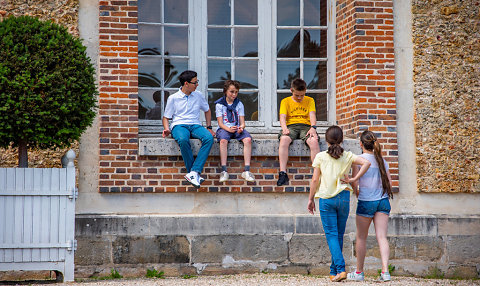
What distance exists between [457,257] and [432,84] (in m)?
2.25

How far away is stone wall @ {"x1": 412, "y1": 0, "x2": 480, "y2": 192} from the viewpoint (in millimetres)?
9008

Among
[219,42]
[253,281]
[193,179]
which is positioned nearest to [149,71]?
[219,42]

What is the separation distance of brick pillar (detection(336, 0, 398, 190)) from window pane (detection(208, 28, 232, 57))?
5.33 feet

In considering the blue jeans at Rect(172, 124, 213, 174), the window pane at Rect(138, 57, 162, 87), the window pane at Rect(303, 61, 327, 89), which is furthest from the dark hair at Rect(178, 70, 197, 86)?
the window pane at Rect(303, 61, 327, 89)

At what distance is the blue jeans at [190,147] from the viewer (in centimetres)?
828

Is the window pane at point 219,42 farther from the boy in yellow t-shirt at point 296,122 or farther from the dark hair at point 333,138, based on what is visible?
the dark hair at point 333,138

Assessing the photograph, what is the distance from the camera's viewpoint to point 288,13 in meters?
9.53

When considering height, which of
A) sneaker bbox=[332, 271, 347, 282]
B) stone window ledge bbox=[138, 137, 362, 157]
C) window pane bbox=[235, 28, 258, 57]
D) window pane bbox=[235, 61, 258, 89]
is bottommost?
sneaker bbox=[332, 271, 347, 282]

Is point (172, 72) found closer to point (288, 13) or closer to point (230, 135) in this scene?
point (230, 135)

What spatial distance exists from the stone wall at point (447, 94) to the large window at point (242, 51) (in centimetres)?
124

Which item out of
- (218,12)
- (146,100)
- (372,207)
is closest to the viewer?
(372,207)

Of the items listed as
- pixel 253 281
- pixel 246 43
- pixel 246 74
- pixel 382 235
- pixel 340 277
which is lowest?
pixel 253 281

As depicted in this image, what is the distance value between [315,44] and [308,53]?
165mm

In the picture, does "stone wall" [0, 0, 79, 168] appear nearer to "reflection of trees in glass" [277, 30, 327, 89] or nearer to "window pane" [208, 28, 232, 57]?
"window pane" [208, 28, 232, 57]
